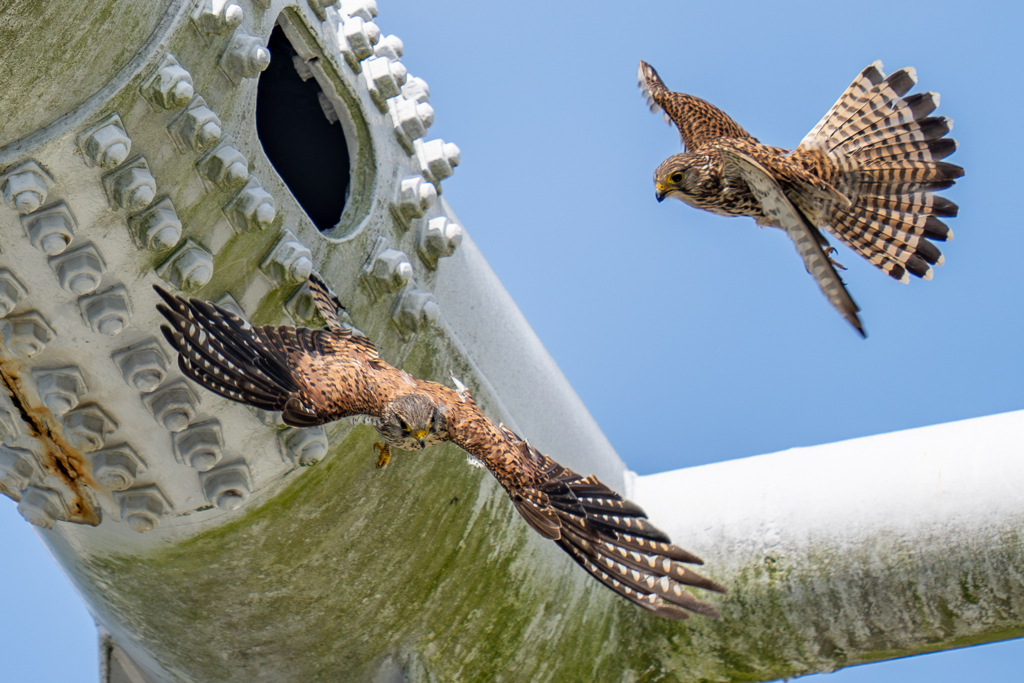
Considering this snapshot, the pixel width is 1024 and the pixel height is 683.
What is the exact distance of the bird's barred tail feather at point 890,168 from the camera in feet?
19.9

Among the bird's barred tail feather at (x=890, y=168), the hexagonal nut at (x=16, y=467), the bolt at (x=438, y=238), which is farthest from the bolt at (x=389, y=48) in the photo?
the hexagonal nut at (x=16, y=467)

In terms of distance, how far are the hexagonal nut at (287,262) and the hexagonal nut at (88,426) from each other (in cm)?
106

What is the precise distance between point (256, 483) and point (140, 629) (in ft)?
5.74

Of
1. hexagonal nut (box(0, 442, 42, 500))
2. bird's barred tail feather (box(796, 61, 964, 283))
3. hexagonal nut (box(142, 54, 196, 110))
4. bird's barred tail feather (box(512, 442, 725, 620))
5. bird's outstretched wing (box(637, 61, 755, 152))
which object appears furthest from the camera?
bird's outstretched wing (box(637, 61, 755, 152))

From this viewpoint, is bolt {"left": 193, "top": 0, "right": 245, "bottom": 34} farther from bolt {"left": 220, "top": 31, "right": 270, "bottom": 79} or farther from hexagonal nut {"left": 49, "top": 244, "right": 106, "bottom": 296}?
hexagonal nut {"left": 49, "top": 244, "right": 106, "bottom": 296}

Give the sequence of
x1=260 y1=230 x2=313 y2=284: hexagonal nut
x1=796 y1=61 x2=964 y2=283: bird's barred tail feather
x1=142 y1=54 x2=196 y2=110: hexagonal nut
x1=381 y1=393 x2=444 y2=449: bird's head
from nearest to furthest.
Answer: x1=142 y1=54 x2=196 y2=110: hexagonal nut < x1=381 y1=393 x2=444 y2=449: bird's head < x1=260 y1=230 x2=313 y2=284: hexagonal nut < x1=796 y1=61 x2=964 y2=283: bird's barred tail feather

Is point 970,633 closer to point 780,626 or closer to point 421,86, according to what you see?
point 780,626

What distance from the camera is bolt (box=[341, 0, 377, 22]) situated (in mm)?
6133

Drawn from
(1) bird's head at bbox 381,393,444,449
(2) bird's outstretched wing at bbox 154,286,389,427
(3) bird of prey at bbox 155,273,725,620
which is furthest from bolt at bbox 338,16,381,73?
(1) bird's head at bbox 381,393,444,449

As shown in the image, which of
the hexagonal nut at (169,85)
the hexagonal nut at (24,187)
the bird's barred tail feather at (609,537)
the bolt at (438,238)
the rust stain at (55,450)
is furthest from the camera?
the bolt at (438,238)

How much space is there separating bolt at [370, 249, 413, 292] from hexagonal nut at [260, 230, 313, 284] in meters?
0.55

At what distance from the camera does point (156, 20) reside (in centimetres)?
487

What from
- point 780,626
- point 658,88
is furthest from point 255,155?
point 780,626

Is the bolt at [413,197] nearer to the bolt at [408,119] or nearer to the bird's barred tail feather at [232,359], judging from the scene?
the bolt at [408,119]
